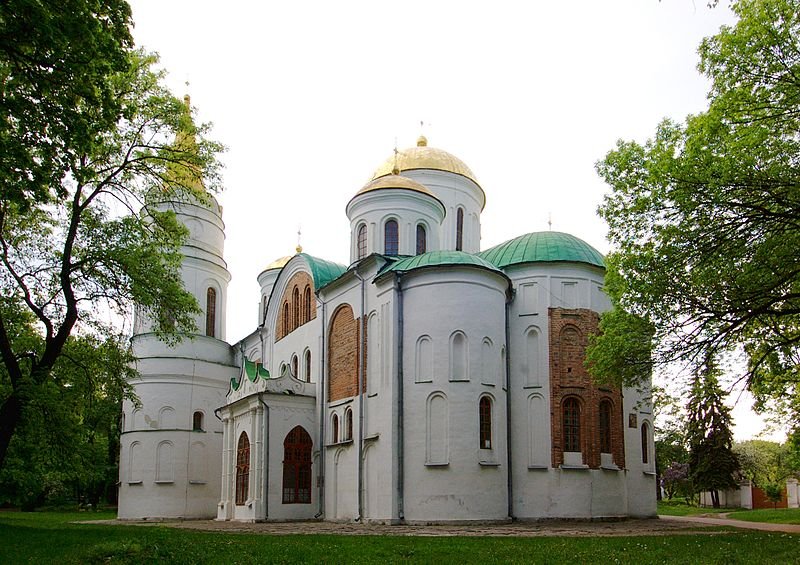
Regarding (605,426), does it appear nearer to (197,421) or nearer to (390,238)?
(390,238)

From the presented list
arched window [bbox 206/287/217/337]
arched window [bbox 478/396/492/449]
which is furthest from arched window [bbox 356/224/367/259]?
arched window [bbox 206/287/217/337]

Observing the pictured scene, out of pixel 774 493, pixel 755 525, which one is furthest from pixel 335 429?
pixel 774 493

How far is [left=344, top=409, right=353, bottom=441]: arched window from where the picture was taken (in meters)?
26.3

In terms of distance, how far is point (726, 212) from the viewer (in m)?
14.7

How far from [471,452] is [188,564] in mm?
12782

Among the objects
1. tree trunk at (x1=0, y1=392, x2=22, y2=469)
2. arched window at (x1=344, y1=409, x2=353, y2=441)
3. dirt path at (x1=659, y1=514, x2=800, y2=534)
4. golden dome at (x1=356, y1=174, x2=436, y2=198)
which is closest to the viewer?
tree trunk at (x1=0, y1=392, x2=22, y2=469)

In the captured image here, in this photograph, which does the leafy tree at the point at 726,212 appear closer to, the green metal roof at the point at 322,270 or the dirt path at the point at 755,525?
the dirt path at the point at 755,525

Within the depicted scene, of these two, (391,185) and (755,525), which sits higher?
(391,185)

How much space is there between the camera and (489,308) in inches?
980

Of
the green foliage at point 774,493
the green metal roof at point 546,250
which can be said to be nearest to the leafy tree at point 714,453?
the green foliage at point 774,493

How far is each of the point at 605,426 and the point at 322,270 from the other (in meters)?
12.2

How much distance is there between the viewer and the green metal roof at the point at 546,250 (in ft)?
85.9

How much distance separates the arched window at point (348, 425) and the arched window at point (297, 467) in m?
2.24

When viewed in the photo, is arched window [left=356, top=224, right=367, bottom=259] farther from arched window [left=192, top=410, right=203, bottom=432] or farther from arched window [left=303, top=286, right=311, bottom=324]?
arched window [left=192, top=410, right=203, bottom=432]
